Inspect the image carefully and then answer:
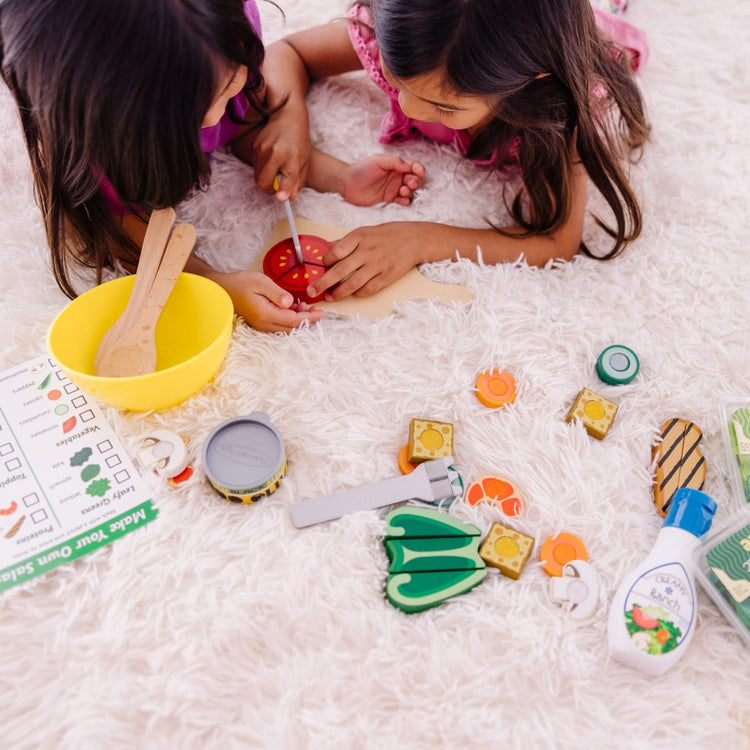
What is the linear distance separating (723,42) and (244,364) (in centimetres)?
89

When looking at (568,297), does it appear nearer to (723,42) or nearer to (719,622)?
(719,622)

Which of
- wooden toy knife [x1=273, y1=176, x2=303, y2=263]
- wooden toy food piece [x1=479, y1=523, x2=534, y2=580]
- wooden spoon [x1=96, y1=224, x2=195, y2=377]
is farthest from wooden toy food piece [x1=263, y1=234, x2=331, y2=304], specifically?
wooden toy food piece [x1=479, y1=523, x2=534, y2=580]

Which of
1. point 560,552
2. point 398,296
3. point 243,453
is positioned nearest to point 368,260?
point 398,296

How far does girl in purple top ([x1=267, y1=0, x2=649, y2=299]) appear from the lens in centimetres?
54

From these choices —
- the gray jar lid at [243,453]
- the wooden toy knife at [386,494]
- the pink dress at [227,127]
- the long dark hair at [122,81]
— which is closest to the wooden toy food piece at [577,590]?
the wooden toy knife at [386,494]

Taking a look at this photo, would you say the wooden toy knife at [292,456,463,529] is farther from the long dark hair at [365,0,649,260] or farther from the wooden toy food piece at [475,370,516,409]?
the long dark hair at [365,0,649,260]

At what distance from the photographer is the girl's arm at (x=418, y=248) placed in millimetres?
692

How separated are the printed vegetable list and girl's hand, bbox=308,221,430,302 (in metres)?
0.27

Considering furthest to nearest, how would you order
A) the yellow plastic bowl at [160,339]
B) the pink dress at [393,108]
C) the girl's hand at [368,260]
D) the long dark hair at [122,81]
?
the pink dress at [393,108]
the girl's hand at [368,260]
the yellow plastic bowl at [160,339]
the long dark hair at [122,81]

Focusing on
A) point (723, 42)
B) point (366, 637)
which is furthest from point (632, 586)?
point (723, 42)

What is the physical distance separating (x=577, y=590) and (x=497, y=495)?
102 millimetres

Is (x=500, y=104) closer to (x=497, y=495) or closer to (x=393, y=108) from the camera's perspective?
(x=393, y=108)

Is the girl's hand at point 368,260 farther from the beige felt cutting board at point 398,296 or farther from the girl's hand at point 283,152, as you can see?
A: the girl's hand at point 283,152

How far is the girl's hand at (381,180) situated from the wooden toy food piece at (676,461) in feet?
1.36
